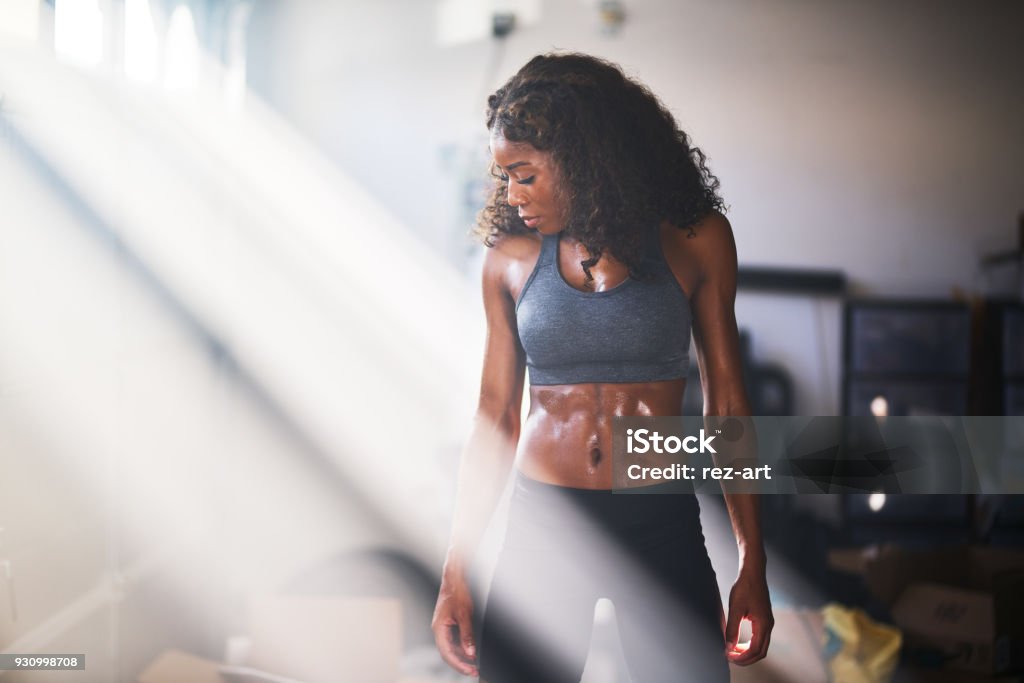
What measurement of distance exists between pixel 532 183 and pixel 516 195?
0.03 metres

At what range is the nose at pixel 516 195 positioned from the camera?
3.49ft

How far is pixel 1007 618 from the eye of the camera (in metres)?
1.73

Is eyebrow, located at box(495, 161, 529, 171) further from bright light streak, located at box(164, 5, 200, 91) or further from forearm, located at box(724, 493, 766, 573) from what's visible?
bright light streak, located at box(164, 5, 200, 91)

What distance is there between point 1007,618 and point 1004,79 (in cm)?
128

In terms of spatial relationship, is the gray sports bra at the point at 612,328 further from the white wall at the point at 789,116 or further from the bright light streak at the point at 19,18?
the bright light streak at the point at 19,18

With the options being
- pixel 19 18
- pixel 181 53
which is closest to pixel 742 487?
pixel 19 18

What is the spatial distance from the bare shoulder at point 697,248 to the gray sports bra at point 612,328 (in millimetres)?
20

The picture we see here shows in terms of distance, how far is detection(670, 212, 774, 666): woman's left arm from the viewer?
1058 millimetres

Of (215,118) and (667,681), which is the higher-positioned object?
(215,118)

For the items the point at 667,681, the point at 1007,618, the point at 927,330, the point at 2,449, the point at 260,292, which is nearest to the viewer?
the point at 667,681

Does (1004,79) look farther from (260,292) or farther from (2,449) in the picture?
(2,449)

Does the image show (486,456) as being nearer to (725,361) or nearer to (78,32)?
(725,361)

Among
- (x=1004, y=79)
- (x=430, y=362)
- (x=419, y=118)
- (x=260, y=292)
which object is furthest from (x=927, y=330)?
(x=260, y=292)

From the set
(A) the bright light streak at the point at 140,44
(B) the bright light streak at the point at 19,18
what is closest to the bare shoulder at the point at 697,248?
(B) the bright light streak at the point at 19,18
